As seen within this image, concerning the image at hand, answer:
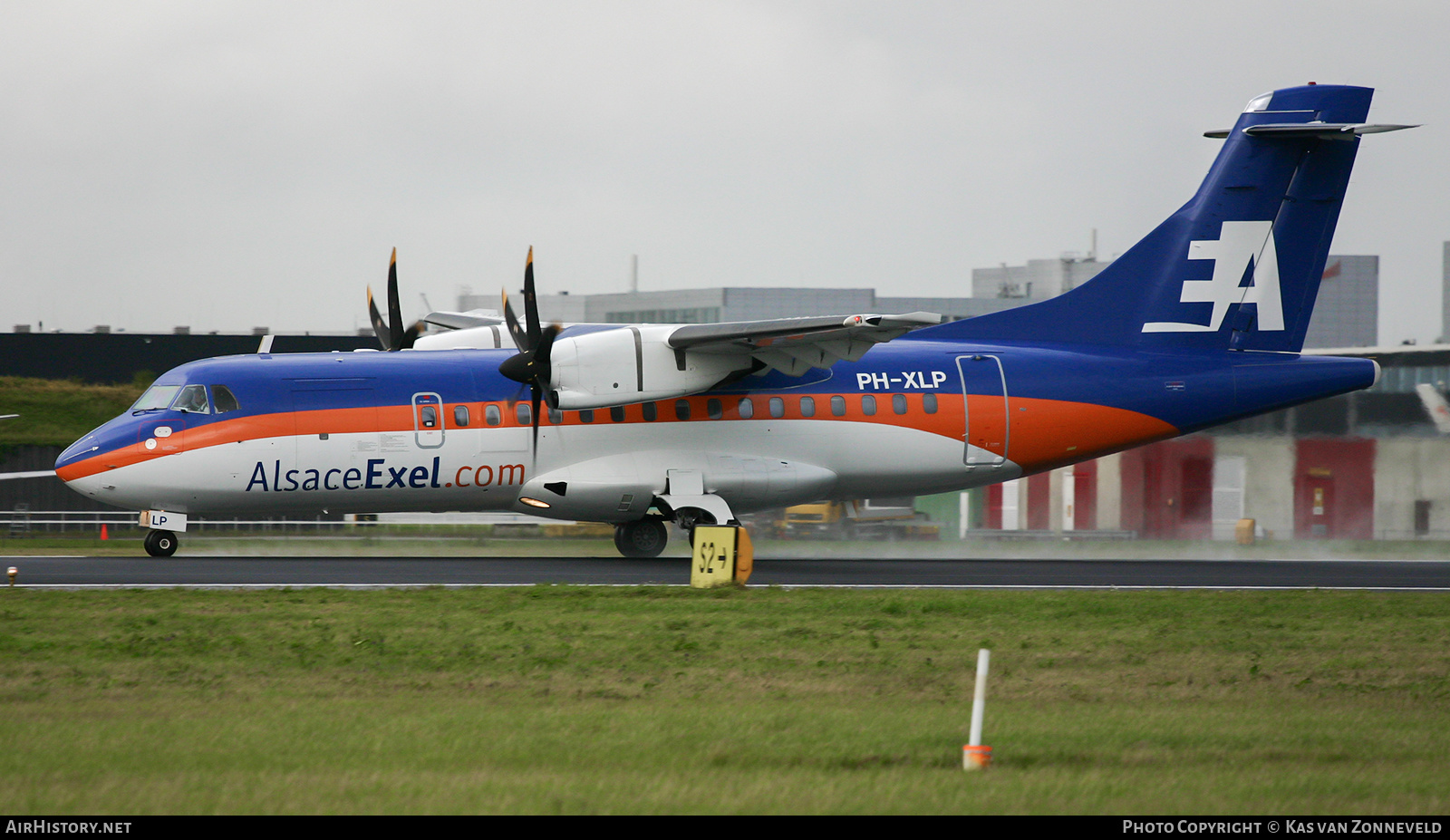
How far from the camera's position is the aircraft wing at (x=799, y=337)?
1978 cm

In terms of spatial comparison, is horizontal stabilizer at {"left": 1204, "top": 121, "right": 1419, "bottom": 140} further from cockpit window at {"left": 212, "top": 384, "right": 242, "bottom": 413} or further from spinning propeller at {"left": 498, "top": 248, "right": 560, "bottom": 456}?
cockpit window at {"left": 212, "top": 384, "right": 242, "bottom": 413}

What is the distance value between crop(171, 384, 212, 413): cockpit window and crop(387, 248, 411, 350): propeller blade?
413 cm

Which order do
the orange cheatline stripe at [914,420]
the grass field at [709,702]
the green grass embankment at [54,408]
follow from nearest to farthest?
the grass field at [709,702], the orange cheatline stripe at [914,420], the green grass embankment at [54,408]

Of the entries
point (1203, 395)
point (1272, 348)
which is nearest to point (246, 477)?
point (1203, 395)

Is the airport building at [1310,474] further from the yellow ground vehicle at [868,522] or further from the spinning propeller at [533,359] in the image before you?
the spinning propeller at [533,359]

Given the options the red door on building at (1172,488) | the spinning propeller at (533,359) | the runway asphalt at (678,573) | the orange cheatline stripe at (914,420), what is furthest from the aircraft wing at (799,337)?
the red door on building at (1172,488)

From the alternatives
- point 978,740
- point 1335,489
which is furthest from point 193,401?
point 1335,489

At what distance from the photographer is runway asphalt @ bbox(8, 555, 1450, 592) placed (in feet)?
59.0

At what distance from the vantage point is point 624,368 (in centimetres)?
2066

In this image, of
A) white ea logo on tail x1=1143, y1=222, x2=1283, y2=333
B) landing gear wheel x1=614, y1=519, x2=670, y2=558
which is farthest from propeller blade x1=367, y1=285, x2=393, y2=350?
white ea logo on tail x1=1143, y1=222, x2=1283, y2=333

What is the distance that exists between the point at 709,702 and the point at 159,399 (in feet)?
46.3

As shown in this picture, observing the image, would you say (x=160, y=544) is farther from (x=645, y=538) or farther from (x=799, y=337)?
(x=799, y=337)

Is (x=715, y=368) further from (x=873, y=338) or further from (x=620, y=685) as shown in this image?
(x=620, y=685)

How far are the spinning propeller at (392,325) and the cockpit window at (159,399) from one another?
13.7ft
